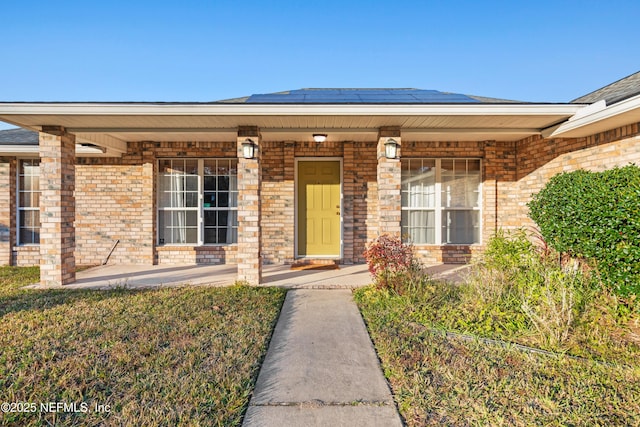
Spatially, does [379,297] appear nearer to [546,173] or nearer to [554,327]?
[554,327]

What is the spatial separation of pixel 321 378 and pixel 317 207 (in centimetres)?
494

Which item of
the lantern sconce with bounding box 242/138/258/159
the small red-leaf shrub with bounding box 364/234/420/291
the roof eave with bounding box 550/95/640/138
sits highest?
the roof eave with bounding box 550/95/640/138

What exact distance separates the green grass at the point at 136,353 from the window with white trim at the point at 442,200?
404cm

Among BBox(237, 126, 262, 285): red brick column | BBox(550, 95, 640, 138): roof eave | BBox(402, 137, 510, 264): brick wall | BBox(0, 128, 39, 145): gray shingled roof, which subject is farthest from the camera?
BBox(402, 137, 510, 264): brick wall

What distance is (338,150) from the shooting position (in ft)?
23.2

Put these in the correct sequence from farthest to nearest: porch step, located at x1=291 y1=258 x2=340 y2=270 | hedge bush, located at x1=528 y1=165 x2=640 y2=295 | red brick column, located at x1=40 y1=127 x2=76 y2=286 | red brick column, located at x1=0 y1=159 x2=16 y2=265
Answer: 1. red brick column, located at x1=0 y1=159 x2=16 y2=265
2. porch step, located at x1=291 y1=258 x2=340 y2=270
3. red brick column, located at x1=40 y1=127 x2=76 y2=286
4. hedge bush, located at x1=528 y1=165 x2=640 y2=295

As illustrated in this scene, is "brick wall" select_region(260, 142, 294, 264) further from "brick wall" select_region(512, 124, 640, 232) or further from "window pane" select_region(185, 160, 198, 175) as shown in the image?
"brick wall" select_region(512, 124, 640, 232)

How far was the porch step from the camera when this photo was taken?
22.1 feet

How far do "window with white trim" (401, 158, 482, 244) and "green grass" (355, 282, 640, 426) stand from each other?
3.79m

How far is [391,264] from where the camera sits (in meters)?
4.73

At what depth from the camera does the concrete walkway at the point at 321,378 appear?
2119 mm

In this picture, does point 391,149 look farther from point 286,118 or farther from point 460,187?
point 460,187

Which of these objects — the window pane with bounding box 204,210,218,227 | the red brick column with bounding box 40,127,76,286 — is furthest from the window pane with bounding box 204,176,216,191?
A: the red brick column with bounding box 40,127,76,286

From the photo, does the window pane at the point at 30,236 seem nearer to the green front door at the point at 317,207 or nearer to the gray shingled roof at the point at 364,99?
the gray shingled roof at the point at 364,99
